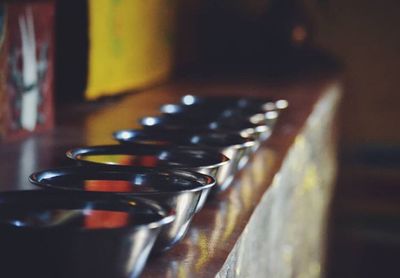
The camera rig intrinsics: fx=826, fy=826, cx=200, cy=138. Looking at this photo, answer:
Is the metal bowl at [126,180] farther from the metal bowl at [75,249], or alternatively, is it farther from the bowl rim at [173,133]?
the bowl rim at [173,133]

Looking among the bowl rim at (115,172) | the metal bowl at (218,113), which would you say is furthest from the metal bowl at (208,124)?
the bowl rim at (115,172)

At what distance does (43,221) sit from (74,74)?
146 centimetres

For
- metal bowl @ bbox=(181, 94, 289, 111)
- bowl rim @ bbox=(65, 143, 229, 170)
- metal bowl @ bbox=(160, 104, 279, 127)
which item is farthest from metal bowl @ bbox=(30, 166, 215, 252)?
metal bowl @ bbox=(181, 94, 289, 111)

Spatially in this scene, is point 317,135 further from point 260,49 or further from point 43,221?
point 43,221

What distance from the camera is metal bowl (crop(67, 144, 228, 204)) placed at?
1117mm

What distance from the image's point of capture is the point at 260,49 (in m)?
3.90

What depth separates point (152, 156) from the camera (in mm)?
1144

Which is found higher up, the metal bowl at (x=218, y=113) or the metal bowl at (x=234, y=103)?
the metal bowl at (x=234, y=103)

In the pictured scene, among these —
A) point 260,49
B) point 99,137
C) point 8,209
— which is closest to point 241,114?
point 99,137

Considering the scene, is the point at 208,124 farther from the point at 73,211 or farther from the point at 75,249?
the point at 75,249

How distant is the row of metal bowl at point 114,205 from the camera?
0.68 meters

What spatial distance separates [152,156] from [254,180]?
323 millimetres

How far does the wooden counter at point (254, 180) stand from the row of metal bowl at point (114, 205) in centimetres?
5

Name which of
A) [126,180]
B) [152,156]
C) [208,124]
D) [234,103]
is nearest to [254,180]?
[208,124]
